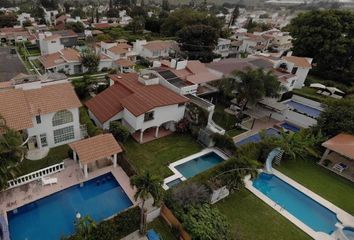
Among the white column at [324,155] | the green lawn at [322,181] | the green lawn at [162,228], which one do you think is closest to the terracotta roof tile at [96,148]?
the green lawn at [162,228]

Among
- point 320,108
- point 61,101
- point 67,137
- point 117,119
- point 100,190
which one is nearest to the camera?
point 100,190

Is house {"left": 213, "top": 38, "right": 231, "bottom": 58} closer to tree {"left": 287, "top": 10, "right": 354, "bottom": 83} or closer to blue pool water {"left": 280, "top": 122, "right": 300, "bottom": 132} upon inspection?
tree {"left": 287, "top": 10, "right": 354, "bottom": 83}

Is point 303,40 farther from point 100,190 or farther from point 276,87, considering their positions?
point 100,190

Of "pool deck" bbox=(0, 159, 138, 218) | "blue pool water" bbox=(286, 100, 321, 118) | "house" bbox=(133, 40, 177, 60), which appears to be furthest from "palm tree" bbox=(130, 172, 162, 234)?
"house" bbox=(133, 40, 177, 60)

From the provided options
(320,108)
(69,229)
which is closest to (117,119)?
(69,229)

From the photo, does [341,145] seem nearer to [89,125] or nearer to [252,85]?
[252,85]

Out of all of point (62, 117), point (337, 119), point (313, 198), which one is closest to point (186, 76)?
point (62, 117)
